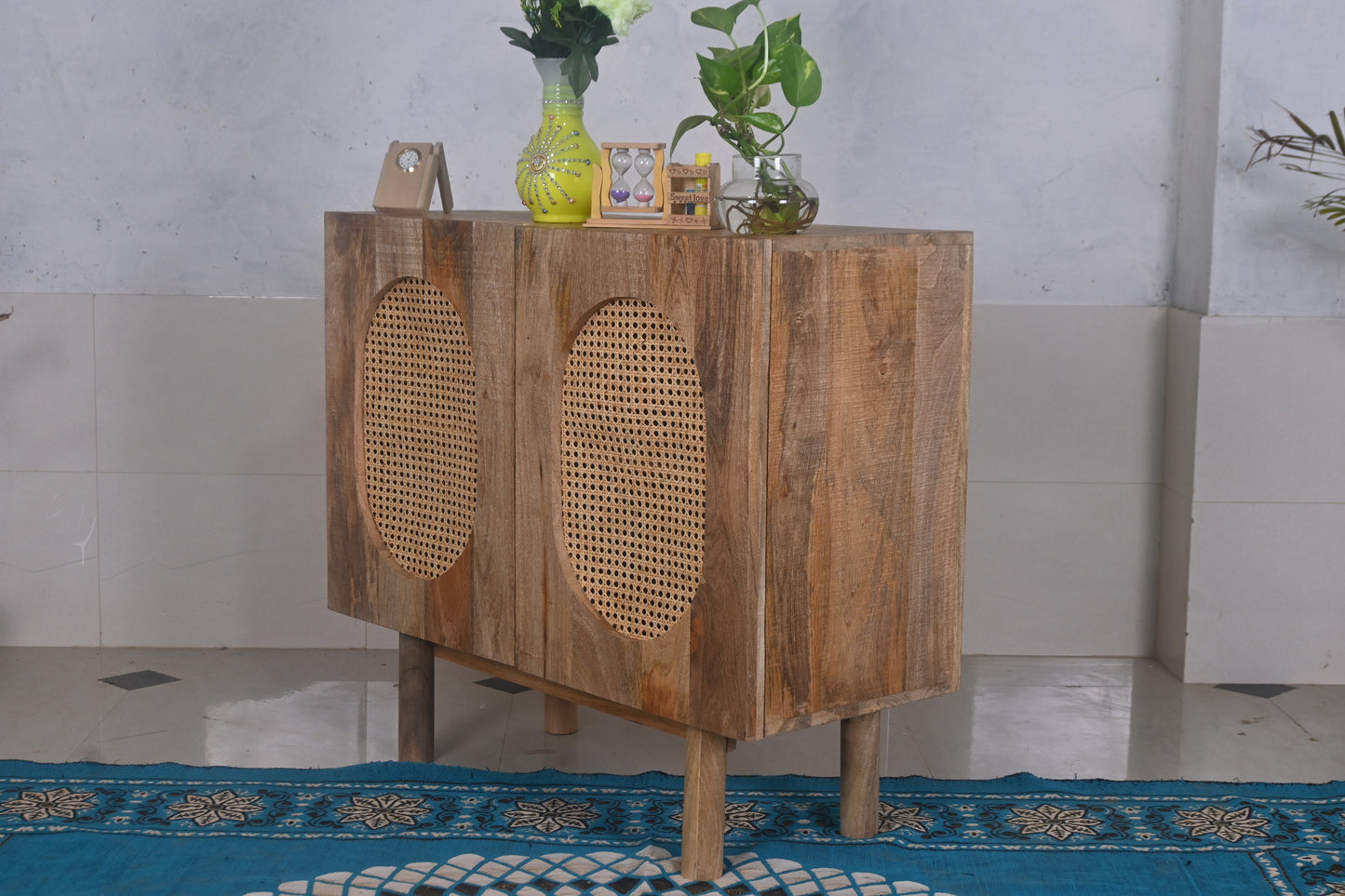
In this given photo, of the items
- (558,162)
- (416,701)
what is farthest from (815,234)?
(416,701)

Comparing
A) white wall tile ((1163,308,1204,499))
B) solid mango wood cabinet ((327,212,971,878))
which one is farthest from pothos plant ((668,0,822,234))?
white wall tile ((1163,308,1204,499))

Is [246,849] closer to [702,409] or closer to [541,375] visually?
[541,375]

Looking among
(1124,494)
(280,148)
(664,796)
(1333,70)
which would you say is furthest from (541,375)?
(1333,70)

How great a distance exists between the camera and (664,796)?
2416 millimetres

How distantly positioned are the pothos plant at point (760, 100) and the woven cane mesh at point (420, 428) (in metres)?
0.57

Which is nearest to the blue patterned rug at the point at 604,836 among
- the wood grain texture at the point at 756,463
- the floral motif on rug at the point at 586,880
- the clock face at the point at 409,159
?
the floral motif on rug at the point at 586,880

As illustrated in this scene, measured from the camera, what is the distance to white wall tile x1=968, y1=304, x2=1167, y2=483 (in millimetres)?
3262

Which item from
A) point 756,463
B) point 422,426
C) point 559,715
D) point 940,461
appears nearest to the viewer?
point 756,463

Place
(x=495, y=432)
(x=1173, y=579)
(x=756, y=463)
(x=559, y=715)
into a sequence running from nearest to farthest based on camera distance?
1. (x=756, y=463)
2. (x=495, y=432)
3. (x=559, y=715)
4. (x=1173, y=579)

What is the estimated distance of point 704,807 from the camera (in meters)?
2.06

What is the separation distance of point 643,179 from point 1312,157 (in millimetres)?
1699

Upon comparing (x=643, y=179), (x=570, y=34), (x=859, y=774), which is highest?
(x=570, y=34)

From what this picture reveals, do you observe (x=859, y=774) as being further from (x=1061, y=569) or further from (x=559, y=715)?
(x=1061, y=569)

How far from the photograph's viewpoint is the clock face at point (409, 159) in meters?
2.44
